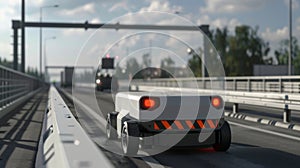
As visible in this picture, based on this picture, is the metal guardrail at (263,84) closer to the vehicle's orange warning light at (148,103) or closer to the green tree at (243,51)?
the vehicle's orange warning light at (148,103)

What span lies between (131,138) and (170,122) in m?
0.74

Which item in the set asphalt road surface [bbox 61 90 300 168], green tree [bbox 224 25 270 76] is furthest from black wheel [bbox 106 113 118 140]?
green tree [bbox 224 25 270 76]

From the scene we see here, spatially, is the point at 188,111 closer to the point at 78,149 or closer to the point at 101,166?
the point at 78,149

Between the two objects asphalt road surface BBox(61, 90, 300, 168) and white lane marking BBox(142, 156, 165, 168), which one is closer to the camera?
white lane marking BBox(142, 156, 165, 168)

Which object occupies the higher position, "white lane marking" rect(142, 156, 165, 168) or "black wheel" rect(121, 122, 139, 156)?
"black wheel" rect(121, 122, 139, 156)

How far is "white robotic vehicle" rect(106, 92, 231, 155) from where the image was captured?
23.7 feet

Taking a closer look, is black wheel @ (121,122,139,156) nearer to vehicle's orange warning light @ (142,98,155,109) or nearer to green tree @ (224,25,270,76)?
vehicle's orange warning light @ (142,98,155,109)

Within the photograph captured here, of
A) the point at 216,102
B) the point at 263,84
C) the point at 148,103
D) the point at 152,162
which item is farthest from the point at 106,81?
the point at 152,162

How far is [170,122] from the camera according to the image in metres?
7.31

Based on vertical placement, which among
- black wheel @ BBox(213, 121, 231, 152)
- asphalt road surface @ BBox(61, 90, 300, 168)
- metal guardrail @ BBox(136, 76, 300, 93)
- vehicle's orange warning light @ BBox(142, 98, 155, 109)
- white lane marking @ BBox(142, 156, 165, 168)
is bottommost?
white lane marking @ BBox(142, 156, 165, 168)

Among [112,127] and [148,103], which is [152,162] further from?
[112,127]

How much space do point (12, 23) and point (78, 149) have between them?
31910mm

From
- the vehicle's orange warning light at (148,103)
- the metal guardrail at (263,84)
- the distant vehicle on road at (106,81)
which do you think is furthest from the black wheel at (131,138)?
the metal guardrail at (263,84)

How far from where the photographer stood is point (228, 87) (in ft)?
115
